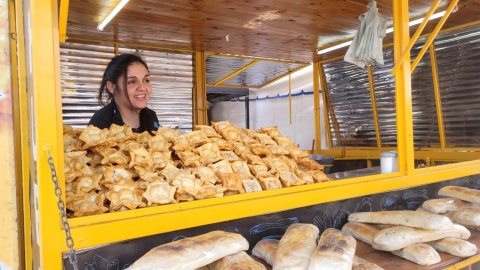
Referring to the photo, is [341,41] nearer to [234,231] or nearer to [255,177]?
[255,177]

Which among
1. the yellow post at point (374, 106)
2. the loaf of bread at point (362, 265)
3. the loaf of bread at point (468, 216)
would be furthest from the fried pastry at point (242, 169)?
the yellow post at point (374, 106)

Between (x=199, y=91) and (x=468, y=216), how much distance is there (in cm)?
476

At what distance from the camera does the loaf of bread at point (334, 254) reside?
1860 millimetres

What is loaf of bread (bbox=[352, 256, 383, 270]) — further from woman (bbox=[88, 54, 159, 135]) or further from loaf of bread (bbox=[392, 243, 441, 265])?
woman (bbox=[88, 54, 159, 135])

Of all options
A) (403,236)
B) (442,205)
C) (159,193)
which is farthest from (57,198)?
(442,205)

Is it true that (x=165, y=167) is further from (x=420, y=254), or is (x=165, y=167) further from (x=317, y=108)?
(x=317, y=108)

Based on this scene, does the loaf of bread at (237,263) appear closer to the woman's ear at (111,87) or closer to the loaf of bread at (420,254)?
the loaf of bread at (420,254)

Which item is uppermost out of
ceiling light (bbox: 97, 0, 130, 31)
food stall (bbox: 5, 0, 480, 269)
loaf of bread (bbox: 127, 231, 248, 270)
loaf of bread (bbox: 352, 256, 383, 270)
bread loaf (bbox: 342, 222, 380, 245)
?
ceiling light (bbox: 97, 0, 130, 31)

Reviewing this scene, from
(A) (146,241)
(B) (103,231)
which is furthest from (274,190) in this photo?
(B) (103,231)

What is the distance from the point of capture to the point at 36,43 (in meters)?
1.59

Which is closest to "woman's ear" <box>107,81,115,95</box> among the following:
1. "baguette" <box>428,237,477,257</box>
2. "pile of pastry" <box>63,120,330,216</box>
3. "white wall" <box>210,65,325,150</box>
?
"pile of pastry" <box>63,120,330,216</box>

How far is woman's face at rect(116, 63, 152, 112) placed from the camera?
3451mm

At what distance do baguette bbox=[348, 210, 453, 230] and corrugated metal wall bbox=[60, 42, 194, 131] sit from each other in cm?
438

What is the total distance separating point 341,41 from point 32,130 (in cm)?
546
